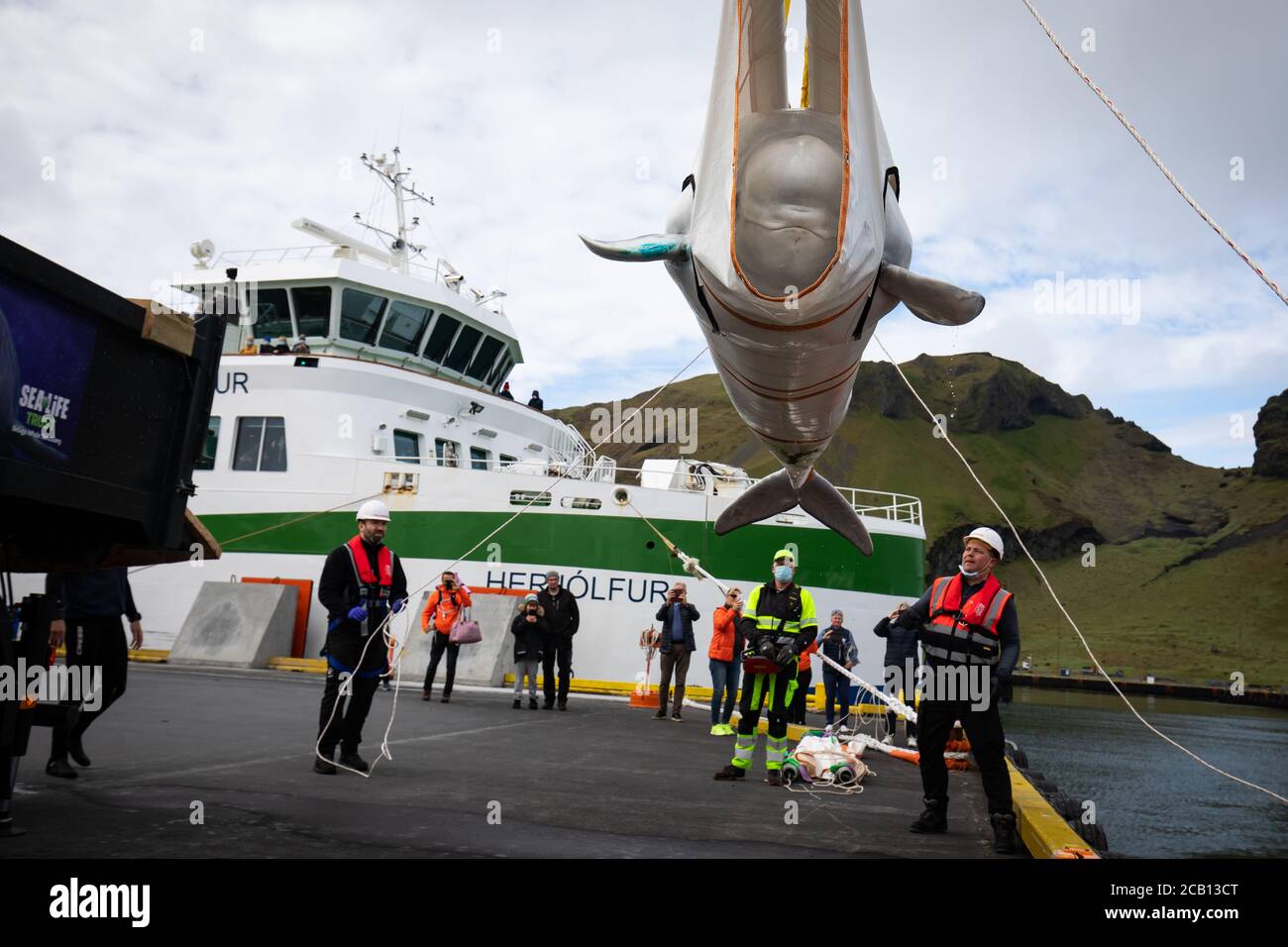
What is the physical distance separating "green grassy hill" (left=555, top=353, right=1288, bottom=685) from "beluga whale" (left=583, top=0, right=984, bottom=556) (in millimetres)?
54734

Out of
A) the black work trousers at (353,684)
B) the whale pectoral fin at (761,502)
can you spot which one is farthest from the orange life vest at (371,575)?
the whale pectoral fin at (761,502)

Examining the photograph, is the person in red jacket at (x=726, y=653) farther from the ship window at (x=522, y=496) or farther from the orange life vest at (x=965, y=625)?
the ship window at (x=522, y=496)

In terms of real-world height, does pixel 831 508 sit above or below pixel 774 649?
above

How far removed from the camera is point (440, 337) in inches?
739

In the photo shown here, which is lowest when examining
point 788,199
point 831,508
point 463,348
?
point 831,508

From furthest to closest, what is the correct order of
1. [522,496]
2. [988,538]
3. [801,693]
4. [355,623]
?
[522,496] < [801,693] < [355,623] < [988,538]

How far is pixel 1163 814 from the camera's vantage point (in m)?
14.6

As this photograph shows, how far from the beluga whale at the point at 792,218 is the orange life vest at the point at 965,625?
85.5 inches

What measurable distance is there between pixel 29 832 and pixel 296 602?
13533 mm

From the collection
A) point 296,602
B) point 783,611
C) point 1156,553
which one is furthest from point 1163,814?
point 1156,553

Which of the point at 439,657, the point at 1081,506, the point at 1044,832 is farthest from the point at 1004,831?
the point at 1081,506

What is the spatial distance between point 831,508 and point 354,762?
12.5 feet

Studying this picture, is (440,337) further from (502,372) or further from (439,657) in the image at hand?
(439,657)

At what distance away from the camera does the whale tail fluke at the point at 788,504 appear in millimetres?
6715
